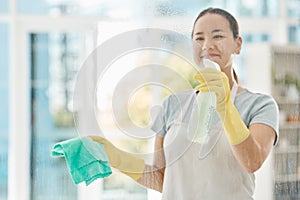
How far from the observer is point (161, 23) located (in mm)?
677

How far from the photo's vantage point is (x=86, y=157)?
641 mm

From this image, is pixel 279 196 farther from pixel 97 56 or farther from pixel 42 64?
pixel 42 64

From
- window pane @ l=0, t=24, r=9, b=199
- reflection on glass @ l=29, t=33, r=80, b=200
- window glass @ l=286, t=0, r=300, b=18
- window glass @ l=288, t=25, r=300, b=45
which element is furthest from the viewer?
window pane @ l=0, t=24, r=9, b=199

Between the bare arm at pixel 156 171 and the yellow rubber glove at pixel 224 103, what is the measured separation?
0.08m

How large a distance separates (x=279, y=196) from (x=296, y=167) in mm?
60

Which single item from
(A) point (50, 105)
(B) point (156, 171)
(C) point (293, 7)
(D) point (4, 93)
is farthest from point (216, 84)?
(D) point (4, 93)

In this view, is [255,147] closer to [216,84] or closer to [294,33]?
[216,84]

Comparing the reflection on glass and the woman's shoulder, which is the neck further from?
the reflection on glass

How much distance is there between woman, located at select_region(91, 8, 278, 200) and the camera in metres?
0.63

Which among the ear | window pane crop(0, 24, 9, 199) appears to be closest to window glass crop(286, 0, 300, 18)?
the ear

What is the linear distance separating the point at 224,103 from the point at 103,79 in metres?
0.15

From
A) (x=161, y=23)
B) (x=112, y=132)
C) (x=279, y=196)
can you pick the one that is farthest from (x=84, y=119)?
(x=279, y=196)

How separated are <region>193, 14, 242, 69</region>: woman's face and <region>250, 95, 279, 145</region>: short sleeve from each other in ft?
0.21

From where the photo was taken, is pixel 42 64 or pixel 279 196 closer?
pixel 279 196
